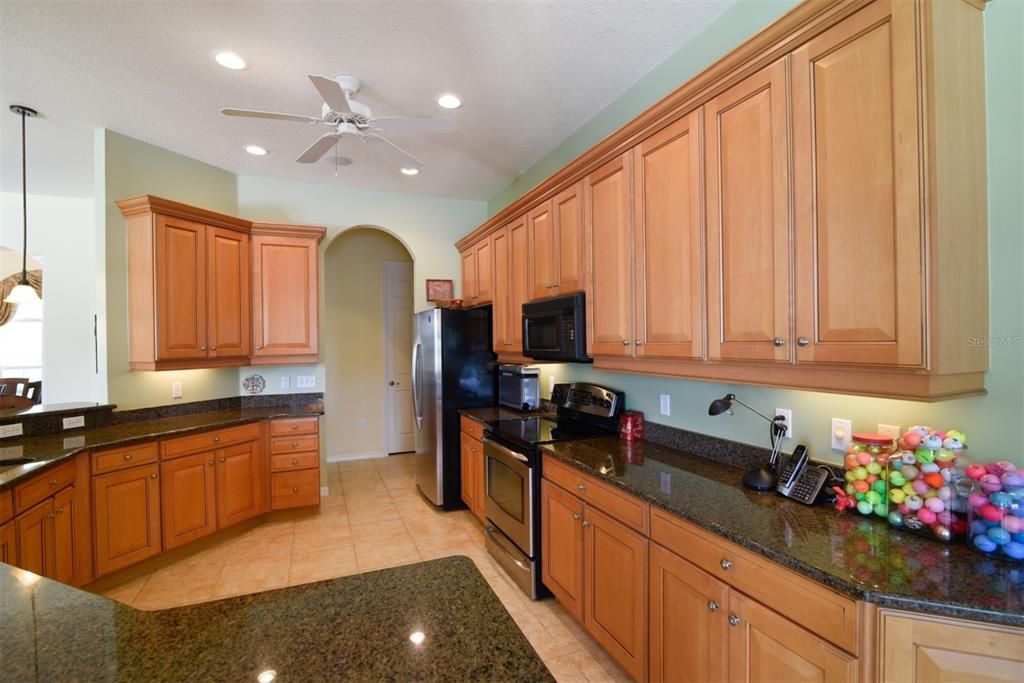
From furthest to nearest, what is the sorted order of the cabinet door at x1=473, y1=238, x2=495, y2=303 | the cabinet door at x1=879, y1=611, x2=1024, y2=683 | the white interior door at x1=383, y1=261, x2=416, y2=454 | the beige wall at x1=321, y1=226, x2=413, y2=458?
the white interior door at x1=383, y1=261, x2=416, y2=454
the beige wall at x1=321, y1=226, x2=413, y2=458
the cabinet door at x1=473, y1=238, x2=495, y2=303
the cabinet door at x1=879, y1=611, x2=1024, y2=683

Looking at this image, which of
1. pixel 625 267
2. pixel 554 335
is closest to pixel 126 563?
pixel 554 335

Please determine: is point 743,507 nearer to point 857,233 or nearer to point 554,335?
point 857,233

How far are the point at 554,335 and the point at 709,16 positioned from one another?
1767 millimetres

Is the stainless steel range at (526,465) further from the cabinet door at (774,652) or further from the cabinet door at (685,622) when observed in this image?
the cabinet door at (774,652)

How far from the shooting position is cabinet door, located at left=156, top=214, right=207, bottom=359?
3.24 m

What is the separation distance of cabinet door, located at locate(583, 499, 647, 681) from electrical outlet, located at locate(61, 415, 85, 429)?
341cm

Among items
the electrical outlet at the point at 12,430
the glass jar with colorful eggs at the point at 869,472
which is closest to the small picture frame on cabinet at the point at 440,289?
the electrical outlet at the point at 12,430

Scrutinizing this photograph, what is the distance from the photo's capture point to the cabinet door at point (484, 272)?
12.5ft

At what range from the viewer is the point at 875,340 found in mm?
1267

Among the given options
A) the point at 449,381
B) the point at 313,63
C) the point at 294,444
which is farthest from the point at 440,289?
the point at 313,63

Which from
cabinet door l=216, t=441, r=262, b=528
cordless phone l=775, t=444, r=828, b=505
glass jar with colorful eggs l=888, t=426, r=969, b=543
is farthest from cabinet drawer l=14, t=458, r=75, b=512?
glass jar with colorful eggs l=888, t=426, r=969, b=543

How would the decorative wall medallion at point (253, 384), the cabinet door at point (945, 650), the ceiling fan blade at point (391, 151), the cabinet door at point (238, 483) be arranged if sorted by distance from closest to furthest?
the cabinet door at point (945, 650), the ceiling fan blade at point (391, 151), the cabinet door at point (238, 483), the decorative wall medallion at point (253, 384)

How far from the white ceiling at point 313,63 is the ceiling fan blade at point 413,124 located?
288mm

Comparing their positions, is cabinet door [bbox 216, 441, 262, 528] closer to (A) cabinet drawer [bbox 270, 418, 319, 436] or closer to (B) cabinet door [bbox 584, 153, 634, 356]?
(A) cabinet drawer [bbox 270, 418, 319, 436]
